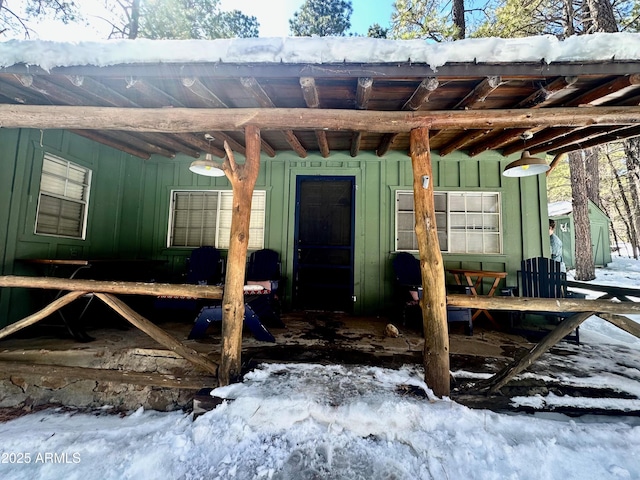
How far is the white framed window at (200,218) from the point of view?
15.9 ft

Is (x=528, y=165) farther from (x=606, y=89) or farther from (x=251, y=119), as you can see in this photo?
(x=251, y=119)

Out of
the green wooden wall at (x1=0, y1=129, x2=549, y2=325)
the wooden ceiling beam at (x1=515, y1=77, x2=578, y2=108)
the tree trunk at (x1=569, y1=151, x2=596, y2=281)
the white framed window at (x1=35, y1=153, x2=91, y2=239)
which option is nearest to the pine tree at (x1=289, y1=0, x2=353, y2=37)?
the green wooden wall at (x1=0, y1=129, x2=549, y2=325)

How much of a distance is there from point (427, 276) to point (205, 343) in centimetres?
229

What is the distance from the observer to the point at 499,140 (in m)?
3.47

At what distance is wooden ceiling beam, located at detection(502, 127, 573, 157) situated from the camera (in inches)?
119

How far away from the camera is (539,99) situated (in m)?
2.19

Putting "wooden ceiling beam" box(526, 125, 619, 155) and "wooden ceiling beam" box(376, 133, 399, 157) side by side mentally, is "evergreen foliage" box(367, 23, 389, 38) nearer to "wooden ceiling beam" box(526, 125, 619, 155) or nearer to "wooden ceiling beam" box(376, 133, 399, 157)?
"wooden ceiling beam" box(376, 133, 399, 157)

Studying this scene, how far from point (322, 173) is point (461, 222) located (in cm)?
236

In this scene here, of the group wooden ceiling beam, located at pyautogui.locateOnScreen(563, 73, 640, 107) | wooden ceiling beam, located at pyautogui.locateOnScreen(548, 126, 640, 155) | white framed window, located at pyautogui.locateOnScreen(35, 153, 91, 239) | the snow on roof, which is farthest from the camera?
white framed window, located at pyautogui.locateOnScreen(35, 153, 91, 239)

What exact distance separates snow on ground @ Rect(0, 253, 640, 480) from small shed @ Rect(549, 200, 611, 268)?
1156 centimetres

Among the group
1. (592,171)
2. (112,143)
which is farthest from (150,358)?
(592,171)

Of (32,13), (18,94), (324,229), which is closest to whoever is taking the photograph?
(18,94)

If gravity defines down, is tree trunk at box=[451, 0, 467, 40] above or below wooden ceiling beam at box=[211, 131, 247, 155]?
above

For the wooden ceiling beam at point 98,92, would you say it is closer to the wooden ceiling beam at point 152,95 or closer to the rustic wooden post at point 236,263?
the wooden ceiling beam at point 152,95
